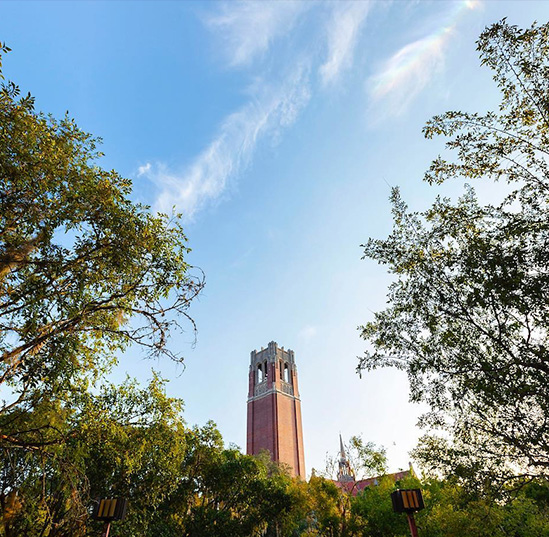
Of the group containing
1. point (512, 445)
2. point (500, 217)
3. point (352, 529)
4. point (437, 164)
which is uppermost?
point (437, 164)

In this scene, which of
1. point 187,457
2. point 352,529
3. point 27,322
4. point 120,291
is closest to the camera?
point 27,322

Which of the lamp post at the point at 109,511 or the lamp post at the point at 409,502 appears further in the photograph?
the lamp post at the point at 109,511

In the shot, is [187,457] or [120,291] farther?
[187,457]

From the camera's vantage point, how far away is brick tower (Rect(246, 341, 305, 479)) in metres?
39.4

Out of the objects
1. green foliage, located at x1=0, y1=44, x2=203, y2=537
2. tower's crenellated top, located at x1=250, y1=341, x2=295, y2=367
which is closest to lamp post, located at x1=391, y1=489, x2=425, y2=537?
green foliage, located at x1=0, y1=44, x2=203, y2=537

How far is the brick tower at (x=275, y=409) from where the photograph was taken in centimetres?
3944

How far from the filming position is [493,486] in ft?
26.4

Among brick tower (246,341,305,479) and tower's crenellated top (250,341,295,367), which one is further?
tower's crenellated top (250,341,295,367)

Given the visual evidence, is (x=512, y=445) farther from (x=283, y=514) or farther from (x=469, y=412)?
(x=283, y=514)

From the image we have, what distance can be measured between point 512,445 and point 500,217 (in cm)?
514

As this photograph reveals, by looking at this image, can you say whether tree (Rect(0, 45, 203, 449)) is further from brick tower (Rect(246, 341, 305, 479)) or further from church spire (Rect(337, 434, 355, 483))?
brick tower (Rect(246, 341, 305, 479))

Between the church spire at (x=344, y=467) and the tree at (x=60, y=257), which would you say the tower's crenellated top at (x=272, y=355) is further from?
the tree at (x=60, y=257)

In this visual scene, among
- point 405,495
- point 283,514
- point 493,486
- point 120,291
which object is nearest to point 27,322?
point 120,291

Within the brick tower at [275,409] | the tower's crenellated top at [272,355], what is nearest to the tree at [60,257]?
the brick tower at [275,409]
